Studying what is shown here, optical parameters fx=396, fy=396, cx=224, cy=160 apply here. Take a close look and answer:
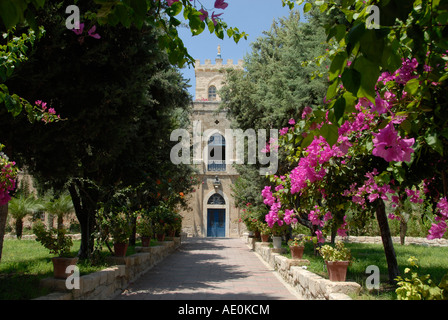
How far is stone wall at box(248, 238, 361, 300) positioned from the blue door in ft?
61.9

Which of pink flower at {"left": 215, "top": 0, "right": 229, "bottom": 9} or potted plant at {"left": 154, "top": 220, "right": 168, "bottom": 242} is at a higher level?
pink flower at {"left": 215, "top": 0, "right": 229, "bottom": 9}

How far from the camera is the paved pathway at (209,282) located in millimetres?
7113

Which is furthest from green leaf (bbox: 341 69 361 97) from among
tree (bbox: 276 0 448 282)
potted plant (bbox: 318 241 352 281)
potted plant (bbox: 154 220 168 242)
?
potted plant (bbox: 154 220 168 242)

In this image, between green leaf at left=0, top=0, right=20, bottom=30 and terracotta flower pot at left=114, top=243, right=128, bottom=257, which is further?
terracotta flower pot at left=114, top=243, right=128, bottom=257

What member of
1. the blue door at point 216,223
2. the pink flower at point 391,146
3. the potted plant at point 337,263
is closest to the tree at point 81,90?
the potted plant at point 337,263

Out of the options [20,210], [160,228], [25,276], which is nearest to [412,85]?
[25,276]

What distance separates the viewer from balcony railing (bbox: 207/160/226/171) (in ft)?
98.4

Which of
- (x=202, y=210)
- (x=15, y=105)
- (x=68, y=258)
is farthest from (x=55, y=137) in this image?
(x=202, y=210)

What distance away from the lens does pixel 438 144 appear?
2.29m

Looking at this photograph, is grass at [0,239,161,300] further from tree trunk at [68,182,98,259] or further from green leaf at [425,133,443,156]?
green leaf at [425,133,443,156]

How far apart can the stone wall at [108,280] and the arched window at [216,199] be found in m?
18.0

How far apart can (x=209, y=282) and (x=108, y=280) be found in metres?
2.61

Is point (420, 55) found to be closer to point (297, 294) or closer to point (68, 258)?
point (68, 258)

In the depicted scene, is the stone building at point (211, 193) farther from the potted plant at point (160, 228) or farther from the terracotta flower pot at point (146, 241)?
the terracotta flower pot at point (146, 241)
